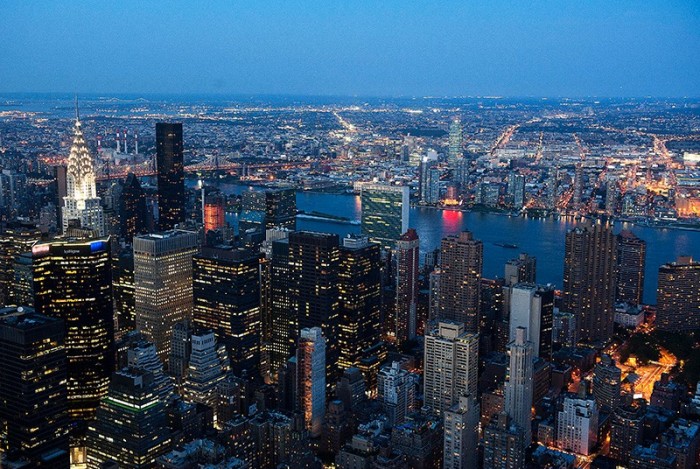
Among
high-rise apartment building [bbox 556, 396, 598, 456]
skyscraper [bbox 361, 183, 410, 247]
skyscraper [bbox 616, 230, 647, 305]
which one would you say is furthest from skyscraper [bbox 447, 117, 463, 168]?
high-rise apartment building [bbox 556, 396, 598, 456]

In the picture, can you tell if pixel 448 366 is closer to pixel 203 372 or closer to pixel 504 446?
pixel 504 446

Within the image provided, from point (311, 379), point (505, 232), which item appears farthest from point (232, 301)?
point (505, 232)

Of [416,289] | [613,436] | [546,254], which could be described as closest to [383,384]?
[613,436]

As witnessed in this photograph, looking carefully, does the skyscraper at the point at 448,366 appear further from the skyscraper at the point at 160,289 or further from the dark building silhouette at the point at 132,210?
the dark building silhouette at the point at 132,210

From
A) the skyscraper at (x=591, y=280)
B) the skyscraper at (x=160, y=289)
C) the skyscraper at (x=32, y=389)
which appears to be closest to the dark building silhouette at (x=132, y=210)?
the skyscraper at (x=160, y=289)

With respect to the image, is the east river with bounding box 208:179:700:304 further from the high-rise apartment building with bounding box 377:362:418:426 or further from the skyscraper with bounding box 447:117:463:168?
the high-rise apartment building with bounding box 377:362:418:426
